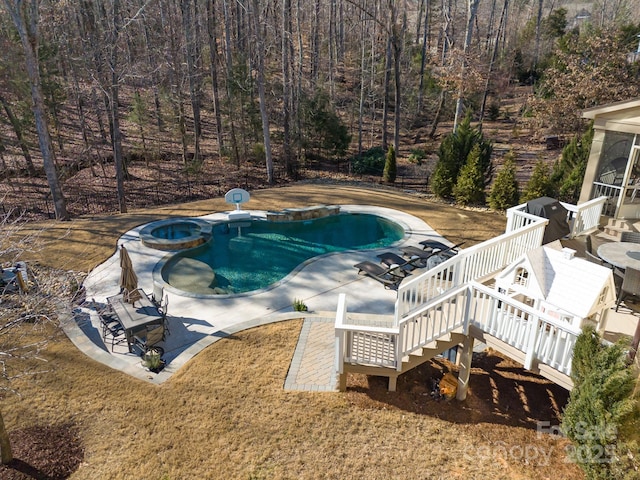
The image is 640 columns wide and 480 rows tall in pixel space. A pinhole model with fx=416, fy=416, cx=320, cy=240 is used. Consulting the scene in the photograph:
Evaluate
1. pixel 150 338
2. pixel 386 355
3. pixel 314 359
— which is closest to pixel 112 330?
pixel 150 338

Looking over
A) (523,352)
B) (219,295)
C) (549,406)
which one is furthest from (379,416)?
(219,295)

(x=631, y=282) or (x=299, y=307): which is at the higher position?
(x=631, y=282)

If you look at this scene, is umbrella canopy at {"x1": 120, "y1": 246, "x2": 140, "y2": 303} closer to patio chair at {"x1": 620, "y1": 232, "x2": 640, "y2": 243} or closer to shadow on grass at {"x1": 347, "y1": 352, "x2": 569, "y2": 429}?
shadow on grass at {"x1": 347, "y1": 352, "x2": 569, "y2": 429}

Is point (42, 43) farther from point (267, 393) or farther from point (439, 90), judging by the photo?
point (439, 90)

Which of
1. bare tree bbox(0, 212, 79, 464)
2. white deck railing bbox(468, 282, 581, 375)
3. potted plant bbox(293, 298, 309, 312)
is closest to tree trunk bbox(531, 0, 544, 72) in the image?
potted plant bbox(293, 298, 309, 312)

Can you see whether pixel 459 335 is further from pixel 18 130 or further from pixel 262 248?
pixel 18 130
